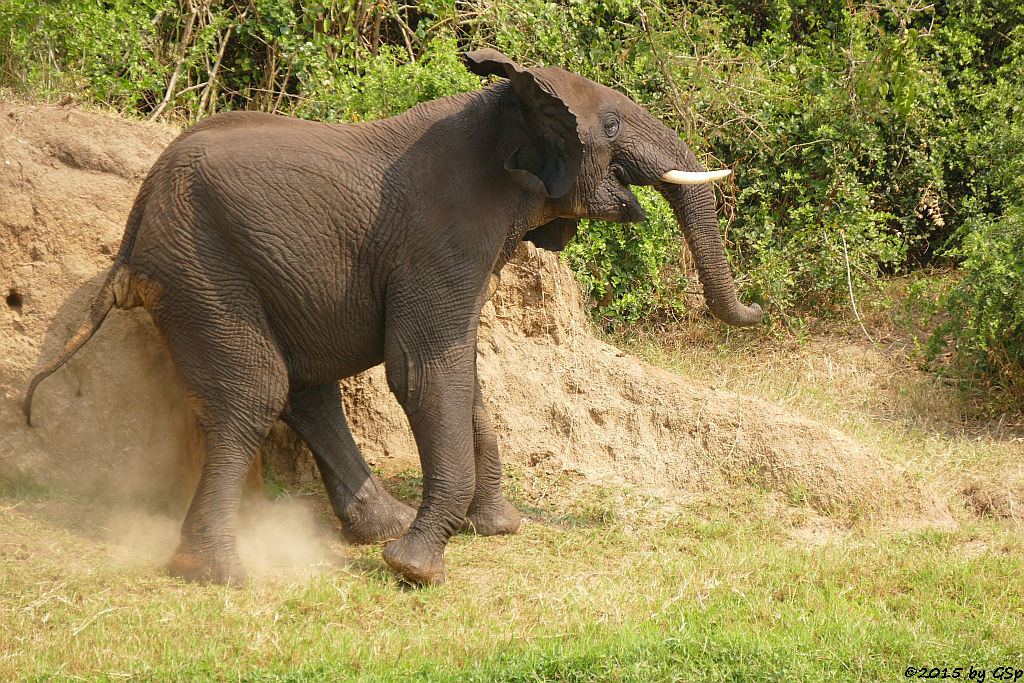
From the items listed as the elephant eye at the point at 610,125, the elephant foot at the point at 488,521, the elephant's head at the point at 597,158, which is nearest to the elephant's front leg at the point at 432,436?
the elephant foot at the point at 488,521

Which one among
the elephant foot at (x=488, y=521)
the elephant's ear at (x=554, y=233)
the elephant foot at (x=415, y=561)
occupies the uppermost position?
the elephant's ear at (x=554, y=233)

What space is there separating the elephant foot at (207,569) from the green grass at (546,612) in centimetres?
9

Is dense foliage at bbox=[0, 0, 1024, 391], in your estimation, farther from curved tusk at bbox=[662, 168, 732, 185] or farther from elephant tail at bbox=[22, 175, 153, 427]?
curved tusk at bbox=[662, 168, 732, 185]

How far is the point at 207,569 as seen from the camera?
497 cm

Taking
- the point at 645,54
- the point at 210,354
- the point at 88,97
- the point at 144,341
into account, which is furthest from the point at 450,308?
the point at 645,54

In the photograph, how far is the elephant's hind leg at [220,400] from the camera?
198 inches

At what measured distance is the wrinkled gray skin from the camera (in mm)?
5016

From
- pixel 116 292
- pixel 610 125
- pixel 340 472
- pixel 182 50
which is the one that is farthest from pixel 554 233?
pixel 182 50

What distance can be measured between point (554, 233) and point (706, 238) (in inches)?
31.9

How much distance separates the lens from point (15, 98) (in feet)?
22.2

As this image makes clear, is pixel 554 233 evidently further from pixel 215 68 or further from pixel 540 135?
pixel 215 68

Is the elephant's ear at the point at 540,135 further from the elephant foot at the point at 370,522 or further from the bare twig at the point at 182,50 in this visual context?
the bare twig at the point at 182,50

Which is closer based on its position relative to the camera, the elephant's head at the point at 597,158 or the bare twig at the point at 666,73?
the elephant's head at the point at 597,158

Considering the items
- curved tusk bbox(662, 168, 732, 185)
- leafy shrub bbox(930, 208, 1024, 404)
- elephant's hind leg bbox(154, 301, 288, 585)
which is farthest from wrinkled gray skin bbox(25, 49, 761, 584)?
leafy shrub bbox(930, 208, 1024, 404)
